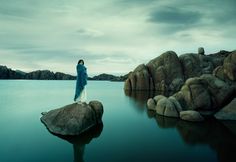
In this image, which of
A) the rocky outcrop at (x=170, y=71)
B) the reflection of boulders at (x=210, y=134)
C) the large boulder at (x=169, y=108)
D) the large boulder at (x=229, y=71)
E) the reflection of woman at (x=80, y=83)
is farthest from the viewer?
the rocky outcrop at (x=170, y=71)

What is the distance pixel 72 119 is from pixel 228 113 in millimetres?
14804

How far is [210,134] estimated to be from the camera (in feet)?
51.8

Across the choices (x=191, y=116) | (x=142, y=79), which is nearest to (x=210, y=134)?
(x=191, y=116)

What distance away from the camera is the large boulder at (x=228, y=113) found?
69.2 feet

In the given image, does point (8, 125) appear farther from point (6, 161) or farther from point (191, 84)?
point (191, 84)

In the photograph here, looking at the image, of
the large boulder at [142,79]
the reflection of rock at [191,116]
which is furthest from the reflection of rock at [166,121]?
the large boulder at [142,79]

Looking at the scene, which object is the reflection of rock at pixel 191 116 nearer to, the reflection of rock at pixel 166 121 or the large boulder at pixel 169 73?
the reflection of rock at pixel 166 121

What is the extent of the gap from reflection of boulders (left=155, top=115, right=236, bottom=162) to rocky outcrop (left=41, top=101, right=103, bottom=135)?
577 cm

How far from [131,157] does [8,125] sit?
1130 cm

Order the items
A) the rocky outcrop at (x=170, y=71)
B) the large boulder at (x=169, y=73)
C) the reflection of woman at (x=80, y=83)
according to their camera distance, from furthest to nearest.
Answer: the rocky outcrop at (x=170, y=71) < the large boulder at (x=169, y=73) < the reflection of woman at (x=80, y=83)

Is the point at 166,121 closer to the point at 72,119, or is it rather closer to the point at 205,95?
the point at 205,95

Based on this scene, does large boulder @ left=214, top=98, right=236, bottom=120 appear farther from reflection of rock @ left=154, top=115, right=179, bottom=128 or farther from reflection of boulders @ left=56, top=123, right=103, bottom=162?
reflection of boulders @ left=56, top=123, right=103, bottom=162

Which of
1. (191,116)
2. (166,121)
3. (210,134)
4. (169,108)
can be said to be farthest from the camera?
(169,108)

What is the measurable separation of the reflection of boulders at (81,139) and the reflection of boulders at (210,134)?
5.57 m
